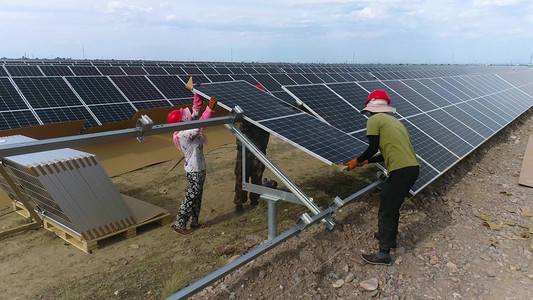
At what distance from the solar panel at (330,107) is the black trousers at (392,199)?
5.70ft

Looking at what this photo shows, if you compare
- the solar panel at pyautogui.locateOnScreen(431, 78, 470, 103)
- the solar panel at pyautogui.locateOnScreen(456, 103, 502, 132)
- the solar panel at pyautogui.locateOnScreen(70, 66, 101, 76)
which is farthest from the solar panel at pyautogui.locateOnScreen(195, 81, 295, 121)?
the solar panel at pyautogui.locateOnScreen(70, 66, 101, 76)

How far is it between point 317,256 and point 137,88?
930cm

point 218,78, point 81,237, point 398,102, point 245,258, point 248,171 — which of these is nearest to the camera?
point 245,258

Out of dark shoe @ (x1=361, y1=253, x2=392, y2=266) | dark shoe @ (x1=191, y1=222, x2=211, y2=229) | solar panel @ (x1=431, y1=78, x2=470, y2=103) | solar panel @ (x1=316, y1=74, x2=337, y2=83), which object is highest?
solar panel @ (x1=316, y1=74, x2=337, y2=83)

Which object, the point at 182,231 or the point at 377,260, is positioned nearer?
the point at 377,260

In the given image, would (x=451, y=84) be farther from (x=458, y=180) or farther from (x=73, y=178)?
(x=73, y=178)

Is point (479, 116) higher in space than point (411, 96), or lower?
lower

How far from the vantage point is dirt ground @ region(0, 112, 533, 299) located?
4297 millimetres

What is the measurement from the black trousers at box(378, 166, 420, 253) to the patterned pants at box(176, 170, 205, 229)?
281 centimetres

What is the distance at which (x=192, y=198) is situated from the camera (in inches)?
235

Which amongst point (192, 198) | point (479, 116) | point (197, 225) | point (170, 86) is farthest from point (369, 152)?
point (170, 86)

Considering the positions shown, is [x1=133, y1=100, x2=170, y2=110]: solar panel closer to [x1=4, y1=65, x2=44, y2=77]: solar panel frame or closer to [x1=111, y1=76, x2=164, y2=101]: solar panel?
[x1=111, y1=76, x2=164, y2=101]: solar panel

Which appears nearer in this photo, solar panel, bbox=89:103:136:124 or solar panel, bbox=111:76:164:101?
solar panel, bbox=89:103:136:124

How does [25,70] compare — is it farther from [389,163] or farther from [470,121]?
[470,121]
